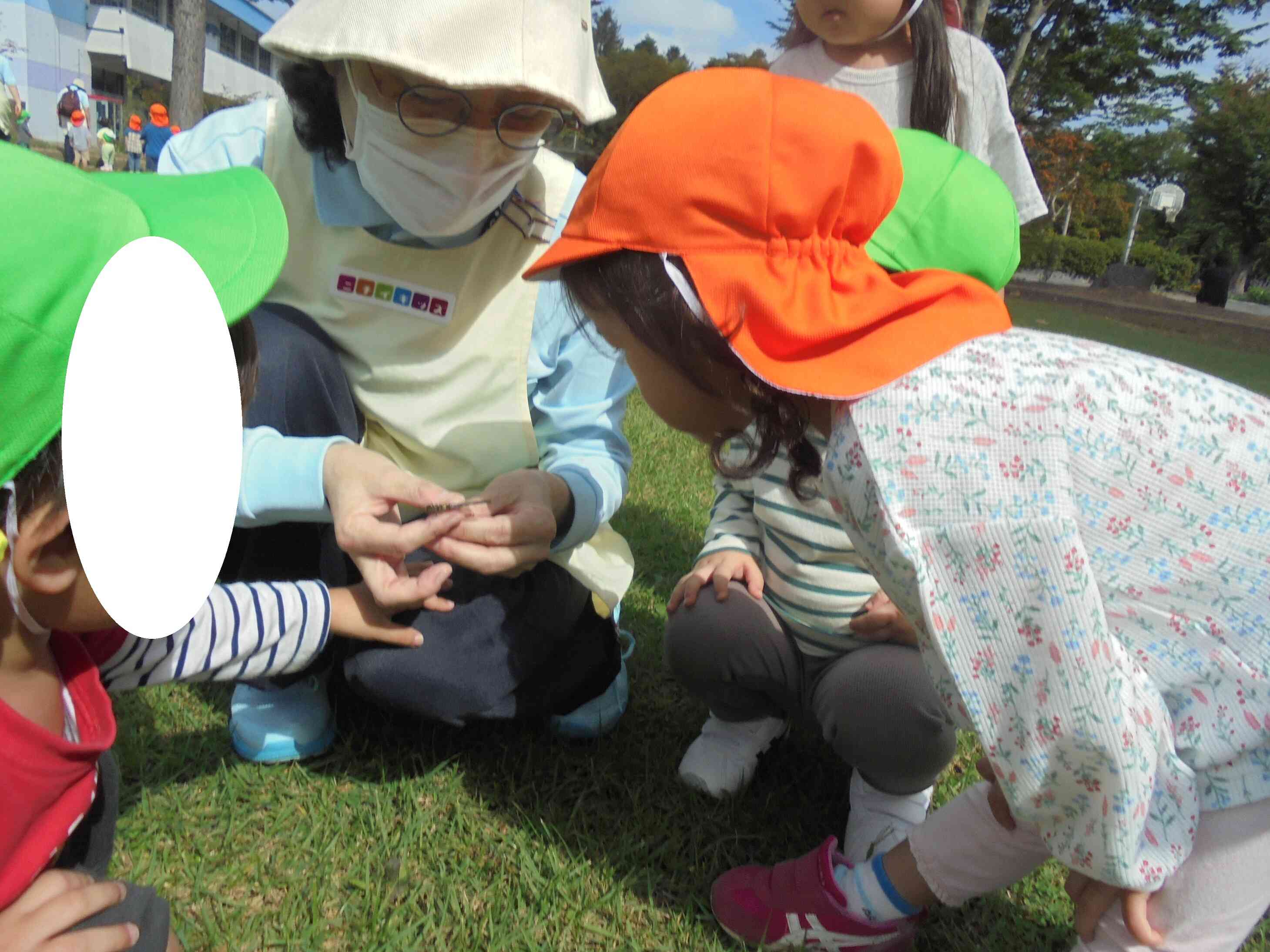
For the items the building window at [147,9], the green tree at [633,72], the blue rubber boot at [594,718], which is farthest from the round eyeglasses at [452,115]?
the green tree at [633,72]

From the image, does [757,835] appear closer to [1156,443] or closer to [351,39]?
[1156,443]

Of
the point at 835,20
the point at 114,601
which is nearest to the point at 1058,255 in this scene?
the point at 835,20

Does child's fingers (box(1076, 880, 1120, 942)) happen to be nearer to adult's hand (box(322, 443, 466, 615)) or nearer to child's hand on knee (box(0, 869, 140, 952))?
adult's hand (box(322, 443, 466, 615))

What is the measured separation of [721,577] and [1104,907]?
28.5 inches

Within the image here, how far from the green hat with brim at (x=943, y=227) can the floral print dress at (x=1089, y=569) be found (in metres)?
0.21

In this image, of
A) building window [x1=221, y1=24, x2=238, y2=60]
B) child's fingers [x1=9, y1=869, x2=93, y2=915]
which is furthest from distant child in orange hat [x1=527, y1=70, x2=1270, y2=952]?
building window [x1=221, y1=24, x2=238, y2=60]

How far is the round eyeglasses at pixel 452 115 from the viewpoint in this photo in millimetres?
1423

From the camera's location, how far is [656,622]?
88.4 inches

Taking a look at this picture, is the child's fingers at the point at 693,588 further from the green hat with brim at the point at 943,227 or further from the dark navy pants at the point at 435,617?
the green hat with brim at the point at 943,227

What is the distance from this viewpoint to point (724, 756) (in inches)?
64.7

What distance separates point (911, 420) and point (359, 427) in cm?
102

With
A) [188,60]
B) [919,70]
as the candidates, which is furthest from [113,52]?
[919,70]

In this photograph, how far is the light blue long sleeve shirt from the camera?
58.5 inches

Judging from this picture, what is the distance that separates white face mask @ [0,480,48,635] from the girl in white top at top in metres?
1.78
